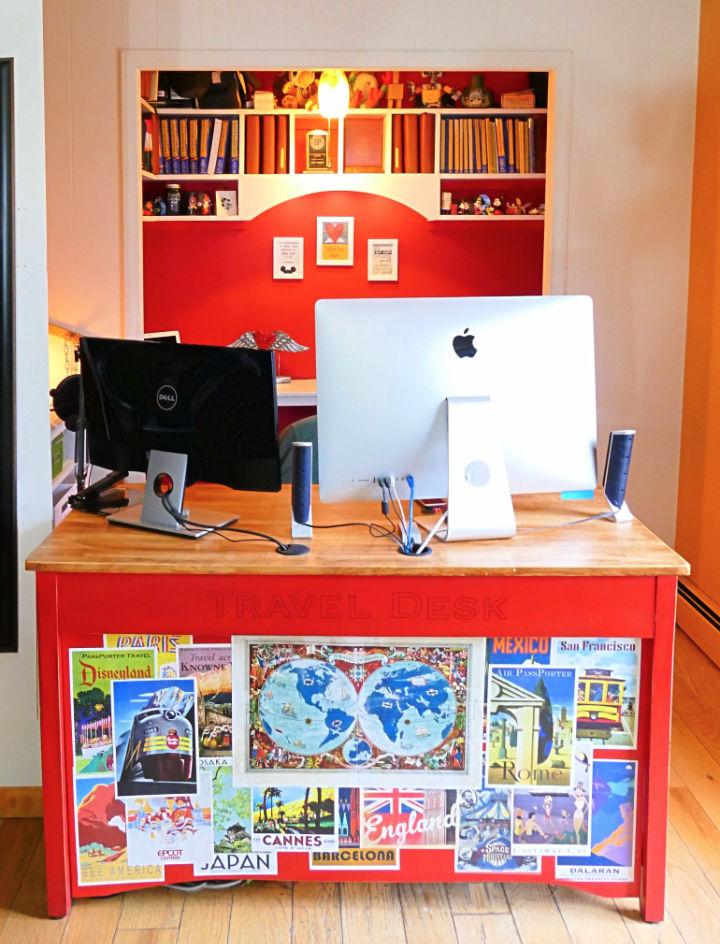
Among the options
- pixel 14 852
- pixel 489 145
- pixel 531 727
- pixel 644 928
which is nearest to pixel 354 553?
pixel 531 727

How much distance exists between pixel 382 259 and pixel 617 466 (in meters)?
3.50

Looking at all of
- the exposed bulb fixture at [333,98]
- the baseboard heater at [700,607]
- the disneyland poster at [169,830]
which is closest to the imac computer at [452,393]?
the disneyland poster at [169,830]

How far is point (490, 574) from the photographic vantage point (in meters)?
2.38

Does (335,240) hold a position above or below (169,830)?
above

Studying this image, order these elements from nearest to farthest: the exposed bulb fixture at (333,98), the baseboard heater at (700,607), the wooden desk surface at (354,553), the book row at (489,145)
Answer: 1. the wooden desk surface at (354,553)
2. the baseboard heater at (700,607)
3. the exposed bulb fixture at (333,98)
4. the book row at (489,145)

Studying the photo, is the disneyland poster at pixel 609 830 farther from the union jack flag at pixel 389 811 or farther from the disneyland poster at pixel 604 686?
the union jack flag at pixel 389 811

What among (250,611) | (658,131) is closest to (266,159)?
(658,131)

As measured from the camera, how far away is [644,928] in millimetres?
2482

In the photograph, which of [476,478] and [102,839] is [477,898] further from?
[476,478]

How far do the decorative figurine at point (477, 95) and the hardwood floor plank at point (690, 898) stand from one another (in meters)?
3.95

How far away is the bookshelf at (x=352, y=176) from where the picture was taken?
18.3ft

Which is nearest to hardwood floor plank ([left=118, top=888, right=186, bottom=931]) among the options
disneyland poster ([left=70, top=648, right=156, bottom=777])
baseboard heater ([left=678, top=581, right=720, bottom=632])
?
disneyland poster ([left=70, top=648, right=156, bottom=777])

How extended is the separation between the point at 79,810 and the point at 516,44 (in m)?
3.54

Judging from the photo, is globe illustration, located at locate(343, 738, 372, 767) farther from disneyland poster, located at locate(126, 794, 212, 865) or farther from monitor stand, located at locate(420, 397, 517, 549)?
monitor stand, located at locate(420, 397, 517, 549)
